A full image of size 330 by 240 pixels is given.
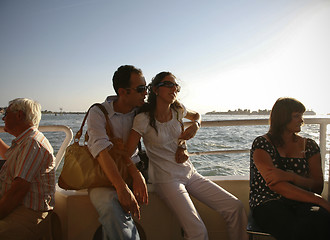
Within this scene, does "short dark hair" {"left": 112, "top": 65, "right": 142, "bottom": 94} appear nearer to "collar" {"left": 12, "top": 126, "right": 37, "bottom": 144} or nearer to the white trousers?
Answer: "collar" {"left": 12, "top": 126, "right": 37, "bottom": 144}

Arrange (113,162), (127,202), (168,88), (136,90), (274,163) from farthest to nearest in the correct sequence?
(168,88) → (136,90) → (274,163) → (113,162) → (127,202)

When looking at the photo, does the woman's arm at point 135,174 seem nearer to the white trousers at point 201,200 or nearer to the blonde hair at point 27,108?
the white trousers at point 201,200

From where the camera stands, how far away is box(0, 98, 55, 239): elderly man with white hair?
145 cm

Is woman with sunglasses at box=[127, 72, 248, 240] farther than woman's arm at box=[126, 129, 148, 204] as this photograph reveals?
Yes

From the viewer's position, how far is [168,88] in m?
1.95

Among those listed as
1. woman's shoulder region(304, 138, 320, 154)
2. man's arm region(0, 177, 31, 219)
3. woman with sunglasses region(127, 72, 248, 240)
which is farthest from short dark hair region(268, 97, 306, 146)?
man's arm region(0, 177, 31, 219)

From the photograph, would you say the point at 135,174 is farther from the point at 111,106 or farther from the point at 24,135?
the point at 24,135

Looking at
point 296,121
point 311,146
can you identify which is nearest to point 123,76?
point 296,121

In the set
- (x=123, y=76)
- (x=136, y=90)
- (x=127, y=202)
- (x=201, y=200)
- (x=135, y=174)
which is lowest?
(x=201, y=200)

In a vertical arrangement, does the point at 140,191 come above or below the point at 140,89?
below

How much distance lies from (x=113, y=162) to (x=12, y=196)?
1.98ft

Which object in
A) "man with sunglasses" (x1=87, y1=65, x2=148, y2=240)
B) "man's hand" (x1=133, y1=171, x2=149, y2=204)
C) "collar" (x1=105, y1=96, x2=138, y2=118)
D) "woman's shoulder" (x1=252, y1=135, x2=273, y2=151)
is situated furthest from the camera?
"collar" (x1=105, y1=96, x2=138, y2=118)

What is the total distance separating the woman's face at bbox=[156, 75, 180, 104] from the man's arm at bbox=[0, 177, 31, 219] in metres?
1.10

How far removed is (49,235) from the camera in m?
1.70
